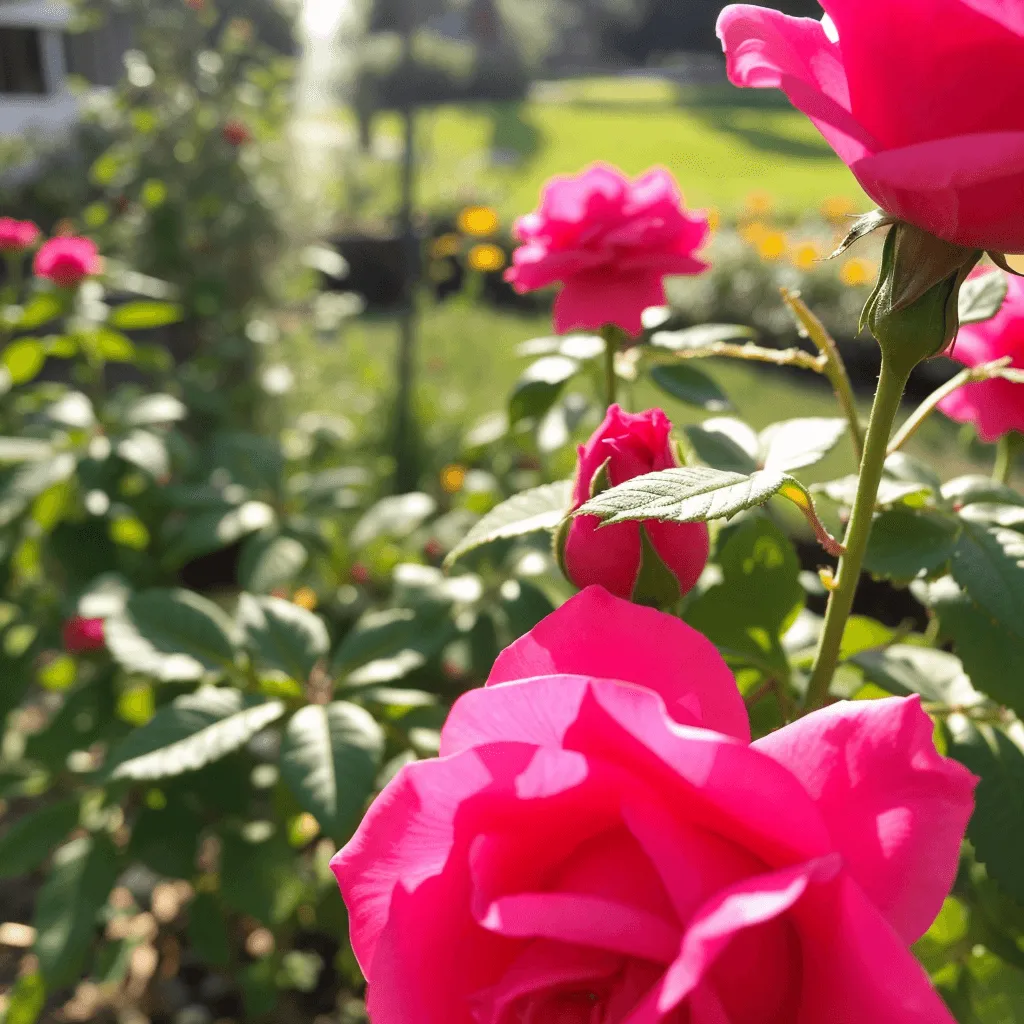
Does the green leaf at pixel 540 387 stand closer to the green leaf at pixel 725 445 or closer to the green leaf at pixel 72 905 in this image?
the green leaf at pixel 725 445

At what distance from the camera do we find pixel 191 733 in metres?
0.74

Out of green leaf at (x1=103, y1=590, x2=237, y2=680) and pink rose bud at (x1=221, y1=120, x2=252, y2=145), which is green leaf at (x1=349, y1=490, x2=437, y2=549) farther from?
pink rose bud at (x1=221, y1=120, x2=252, y2=145)

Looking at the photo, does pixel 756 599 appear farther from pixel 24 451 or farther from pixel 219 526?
pixel 24 451

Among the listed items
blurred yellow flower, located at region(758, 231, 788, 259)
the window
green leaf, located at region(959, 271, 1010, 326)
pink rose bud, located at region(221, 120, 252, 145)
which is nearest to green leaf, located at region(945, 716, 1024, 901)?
green leaf, located at region(959, 271, 1010, 326)

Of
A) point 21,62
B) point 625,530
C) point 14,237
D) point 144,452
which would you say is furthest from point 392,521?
point 21,62

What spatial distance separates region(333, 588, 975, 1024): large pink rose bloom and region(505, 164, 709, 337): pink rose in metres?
0.46

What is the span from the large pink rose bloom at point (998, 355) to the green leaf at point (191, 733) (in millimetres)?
576

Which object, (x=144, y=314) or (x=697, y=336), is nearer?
(x=697, y=336)

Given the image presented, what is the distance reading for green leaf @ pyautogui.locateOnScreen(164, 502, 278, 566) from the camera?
116 cm

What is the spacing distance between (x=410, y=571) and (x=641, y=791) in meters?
0.67

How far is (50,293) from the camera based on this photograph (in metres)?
1.52

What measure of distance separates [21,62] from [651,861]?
37.6 ft

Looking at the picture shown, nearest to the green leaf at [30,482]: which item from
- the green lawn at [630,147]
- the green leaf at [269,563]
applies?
the green leaf at [269,563]

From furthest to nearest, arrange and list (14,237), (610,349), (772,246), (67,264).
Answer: (772,246) < (14,237) < (67,264) < (610,349)
